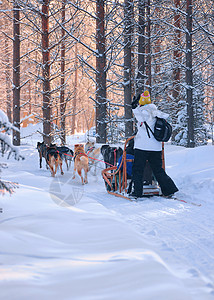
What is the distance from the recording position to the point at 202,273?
256 centimetres

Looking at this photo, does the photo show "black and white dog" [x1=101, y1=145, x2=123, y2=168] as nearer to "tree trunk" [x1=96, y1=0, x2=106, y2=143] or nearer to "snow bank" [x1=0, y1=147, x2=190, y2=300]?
"tree trunk" [x1=96, y1=0, x2=106, y2=143]

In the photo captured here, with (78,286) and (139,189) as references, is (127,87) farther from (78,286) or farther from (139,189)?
(78,286)

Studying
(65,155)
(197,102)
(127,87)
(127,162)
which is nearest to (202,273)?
(127,162)

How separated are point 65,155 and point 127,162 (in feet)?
14.7

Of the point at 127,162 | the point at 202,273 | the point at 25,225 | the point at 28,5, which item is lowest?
the point at 202,273

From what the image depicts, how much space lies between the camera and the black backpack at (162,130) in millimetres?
5820

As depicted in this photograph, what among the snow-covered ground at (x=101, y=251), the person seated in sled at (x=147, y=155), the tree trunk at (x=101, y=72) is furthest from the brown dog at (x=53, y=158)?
the snow-covered ground at (x=101, y=251)

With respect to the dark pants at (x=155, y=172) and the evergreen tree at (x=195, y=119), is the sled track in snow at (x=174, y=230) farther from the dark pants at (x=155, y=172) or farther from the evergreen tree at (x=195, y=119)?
the evergreen tree at (x=195, y=119)

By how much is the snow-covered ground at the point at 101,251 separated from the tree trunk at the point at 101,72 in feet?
24.0

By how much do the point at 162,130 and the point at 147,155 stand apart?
22.7 inches

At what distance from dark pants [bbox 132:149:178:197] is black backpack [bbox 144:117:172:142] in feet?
1.09

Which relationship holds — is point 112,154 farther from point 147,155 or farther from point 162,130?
point 162,130

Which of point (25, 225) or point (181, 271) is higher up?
point (25, 225)

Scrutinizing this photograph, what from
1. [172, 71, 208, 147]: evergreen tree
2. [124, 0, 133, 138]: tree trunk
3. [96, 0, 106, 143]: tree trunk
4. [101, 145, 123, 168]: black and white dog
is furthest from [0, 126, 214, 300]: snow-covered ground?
[172, 71, 208, 147]: evergreen tree
